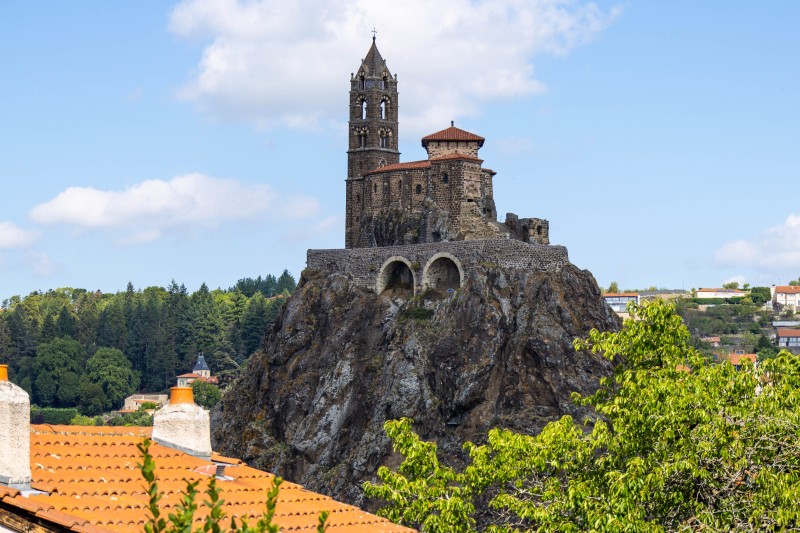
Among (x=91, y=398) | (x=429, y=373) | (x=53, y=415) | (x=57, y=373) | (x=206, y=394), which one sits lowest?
(x=53, y=415)

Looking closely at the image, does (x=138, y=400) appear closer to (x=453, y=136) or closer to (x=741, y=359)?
(x=453, y=136)

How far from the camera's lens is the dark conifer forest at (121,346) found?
173000mm

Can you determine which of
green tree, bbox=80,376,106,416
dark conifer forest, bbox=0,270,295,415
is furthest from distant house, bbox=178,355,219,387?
green tree, bbox=80,376,106,416

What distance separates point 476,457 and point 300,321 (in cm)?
7325

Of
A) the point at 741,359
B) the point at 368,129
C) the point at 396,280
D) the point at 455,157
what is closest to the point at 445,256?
the point at 396,280

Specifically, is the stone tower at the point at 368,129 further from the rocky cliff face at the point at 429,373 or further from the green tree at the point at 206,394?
the green tree at the point at 206,394

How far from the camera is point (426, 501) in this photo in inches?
1013

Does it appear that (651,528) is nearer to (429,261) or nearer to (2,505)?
(2,505)

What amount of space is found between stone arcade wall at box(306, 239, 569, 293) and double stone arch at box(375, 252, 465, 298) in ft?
0.23

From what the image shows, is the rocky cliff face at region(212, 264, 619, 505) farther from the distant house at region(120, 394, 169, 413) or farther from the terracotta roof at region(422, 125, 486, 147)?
the distant house at region(120, 394, 169, 413)

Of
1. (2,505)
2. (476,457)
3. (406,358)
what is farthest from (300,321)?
(2,505)

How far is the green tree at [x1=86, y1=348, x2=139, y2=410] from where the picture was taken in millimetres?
172625

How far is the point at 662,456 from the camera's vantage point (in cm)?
2248

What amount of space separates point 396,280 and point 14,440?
79.8 m
